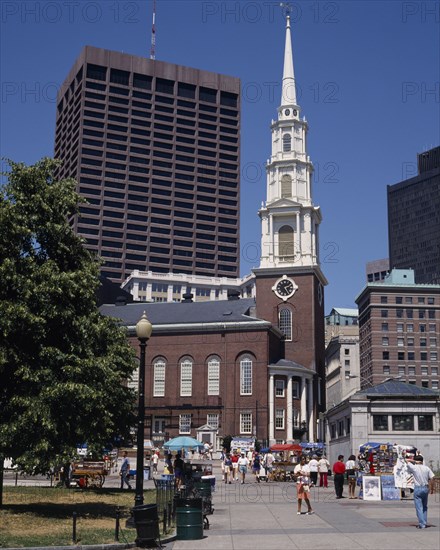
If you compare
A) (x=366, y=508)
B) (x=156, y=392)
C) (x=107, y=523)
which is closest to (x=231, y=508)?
(x=366, y=508)

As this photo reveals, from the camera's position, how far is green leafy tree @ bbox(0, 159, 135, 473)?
24891mm

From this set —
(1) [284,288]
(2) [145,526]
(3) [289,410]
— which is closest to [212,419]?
(3) [289,410]

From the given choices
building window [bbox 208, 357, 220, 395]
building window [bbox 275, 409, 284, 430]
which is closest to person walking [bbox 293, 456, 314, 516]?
building window [bbox 275, 409, 284, 430]

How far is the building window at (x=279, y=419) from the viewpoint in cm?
8538

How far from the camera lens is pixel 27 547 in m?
18.0

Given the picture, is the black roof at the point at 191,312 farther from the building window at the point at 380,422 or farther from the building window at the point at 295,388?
the building window at the point at 380,422

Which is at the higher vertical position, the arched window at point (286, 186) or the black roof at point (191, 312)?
the arched window at point (286, 186)

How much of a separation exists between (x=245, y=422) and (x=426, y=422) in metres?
44.8

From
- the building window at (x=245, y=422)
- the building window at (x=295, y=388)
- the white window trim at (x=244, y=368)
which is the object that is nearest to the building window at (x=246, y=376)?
the white window trim at (x=244, y=368)

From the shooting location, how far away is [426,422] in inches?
1666

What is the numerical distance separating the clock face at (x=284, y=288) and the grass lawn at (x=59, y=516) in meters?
56.4

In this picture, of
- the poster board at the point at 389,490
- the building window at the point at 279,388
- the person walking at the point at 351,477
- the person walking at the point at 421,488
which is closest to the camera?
the person walking at the point at 421,488

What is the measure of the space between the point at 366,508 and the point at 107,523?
32.7ft

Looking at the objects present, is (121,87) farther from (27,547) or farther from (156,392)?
(27,547)
